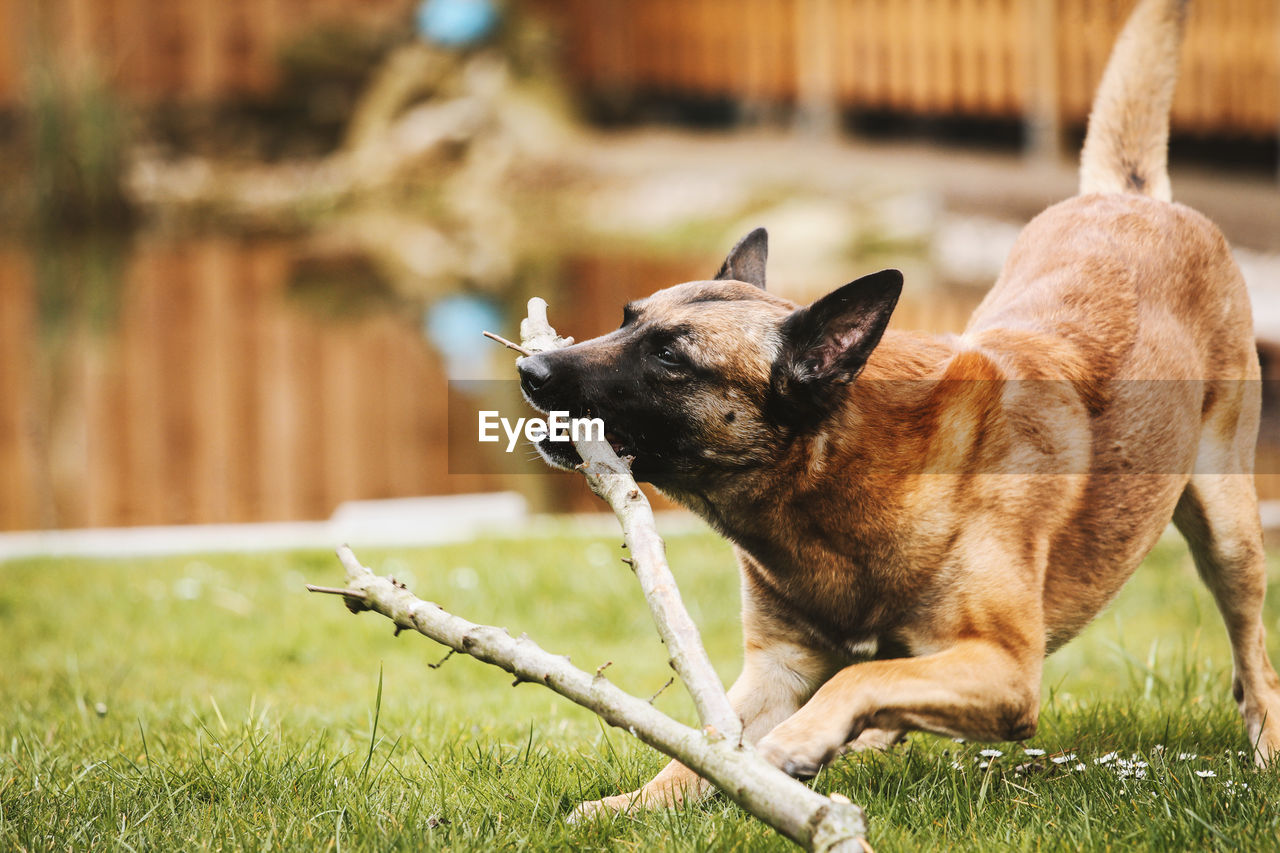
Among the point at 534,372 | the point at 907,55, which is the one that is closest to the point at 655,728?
the point at 534,372

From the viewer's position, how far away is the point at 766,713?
3027 millimetres

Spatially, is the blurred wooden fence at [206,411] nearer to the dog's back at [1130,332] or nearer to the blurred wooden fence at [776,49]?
the dog's back at [1130,332]

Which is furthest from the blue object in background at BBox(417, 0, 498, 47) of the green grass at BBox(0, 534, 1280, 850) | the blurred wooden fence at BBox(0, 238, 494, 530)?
the green grass at BBox(0, 534, 1280, 850)

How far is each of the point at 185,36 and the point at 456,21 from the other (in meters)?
4.39

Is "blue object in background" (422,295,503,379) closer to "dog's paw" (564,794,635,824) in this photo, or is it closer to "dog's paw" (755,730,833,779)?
"dog's paw" (564,794,635,824)

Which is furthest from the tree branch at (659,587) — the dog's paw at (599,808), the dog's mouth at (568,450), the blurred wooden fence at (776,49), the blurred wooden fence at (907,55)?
the blurred wooden fence at (776,49)

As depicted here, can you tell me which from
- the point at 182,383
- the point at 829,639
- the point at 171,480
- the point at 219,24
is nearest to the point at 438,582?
the point at 829,639

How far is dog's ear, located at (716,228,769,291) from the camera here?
11.2 ft

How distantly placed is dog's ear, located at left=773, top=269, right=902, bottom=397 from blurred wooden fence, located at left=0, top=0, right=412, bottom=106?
18794 mm

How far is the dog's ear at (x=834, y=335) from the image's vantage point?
2746mm

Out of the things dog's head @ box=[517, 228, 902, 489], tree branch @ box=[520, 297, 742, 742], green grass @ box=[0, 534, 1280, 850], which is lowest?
green grass @ box=[0, 534, 1280, 850]

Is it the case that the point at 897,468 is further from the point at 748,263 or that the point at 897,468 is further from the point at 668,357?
the point at 748,263

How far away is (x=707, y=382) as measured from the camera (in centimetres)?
291

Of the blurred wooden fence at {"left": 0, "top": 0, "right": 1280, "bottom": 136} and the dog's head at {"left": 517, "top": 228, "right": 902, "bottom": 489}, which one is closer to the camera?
the dog's head at {"left": 517, "top": 228, "right": 902, "bottom": 489}
